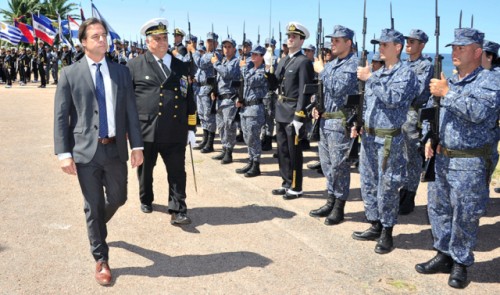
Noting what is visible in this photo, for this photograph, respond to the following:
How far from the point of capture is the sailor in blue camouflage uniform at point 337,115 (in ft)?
17.7

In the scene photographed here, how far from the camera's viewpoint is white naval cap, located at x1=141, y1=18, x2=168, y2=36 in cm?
525

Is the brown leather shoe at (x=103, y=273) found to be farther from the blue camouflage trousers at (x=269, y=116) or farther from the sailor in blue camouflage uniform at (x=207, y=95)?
the blue camouflage trousers at (x=269, y=116)

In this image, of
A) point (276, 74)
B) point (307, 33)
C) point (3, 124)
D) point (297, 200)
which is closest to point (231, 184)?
point (297, 200)

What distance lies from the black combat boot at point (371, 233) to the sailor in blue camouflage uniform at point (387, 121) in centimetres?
22

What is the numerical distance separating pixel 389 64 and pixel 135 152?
2.74m

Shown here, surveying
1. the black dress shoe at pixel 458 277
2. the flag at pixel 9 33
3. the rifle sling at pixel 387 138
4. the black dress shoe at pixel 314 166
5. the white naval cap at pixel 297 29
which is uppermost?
the flag at pixel 9 33

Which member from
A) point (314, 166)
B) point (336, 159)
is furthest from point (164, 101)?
point (314, 166)

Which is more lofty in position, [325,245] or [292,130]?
[292,130]

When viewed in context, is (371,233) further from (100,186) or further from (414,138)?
(100,186)

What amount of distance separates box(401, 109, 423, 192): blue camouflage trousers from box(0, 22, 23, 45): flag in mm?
24849

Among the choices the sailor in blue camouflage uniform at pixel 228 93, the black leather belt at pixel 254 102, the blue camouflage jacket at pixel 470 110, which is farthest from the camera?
the sailor in blue camouflage uniform at pixel 228 93

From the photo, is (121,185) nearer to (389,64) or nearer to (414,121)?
(389,64)

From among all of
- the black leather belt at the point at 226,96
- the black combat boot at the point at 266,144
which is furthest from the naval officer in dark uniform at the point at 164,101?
the black combat boot at the point at 266,144

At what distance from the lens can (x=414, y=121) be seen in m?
6.10
